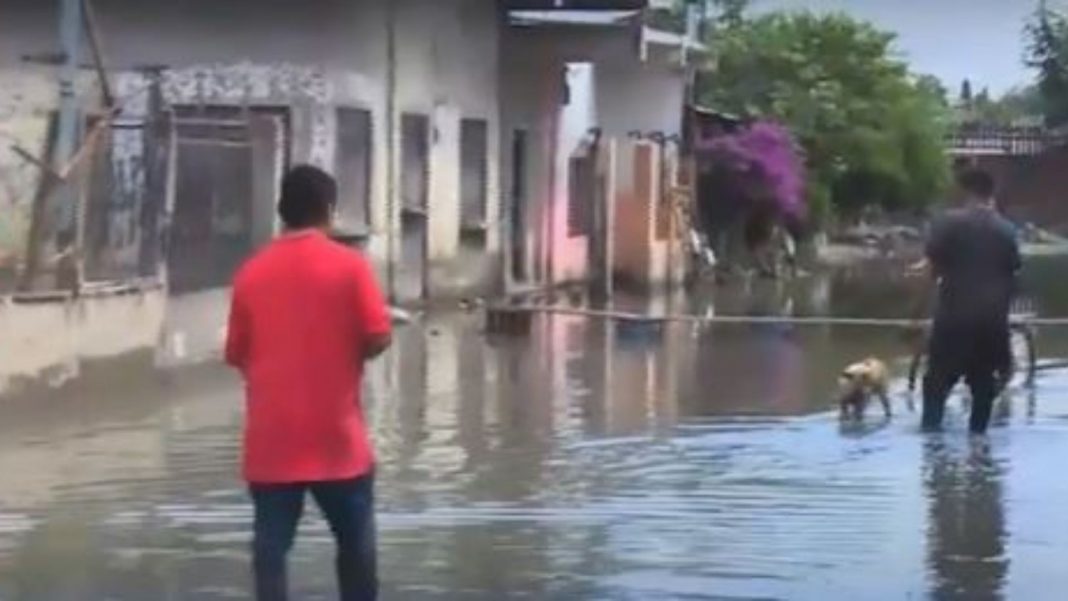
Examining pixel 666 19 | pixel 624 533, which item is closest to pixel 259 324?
pixel 624 533

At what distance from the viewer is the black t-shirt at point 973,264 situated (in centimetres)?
1442

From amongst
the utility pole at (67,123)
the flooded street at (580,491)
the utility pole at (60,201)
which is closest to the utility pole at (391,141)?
the flooded street at (580,491)

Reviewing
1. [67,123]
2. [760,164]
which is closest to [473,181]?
[760,164]

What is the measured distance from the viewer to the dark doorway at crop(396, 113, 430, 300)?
28641mm

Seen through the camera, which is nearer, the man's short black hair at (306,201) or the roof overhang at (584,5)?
the man's short black hair at (306,201)

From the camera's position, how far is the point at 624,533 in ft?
36.8

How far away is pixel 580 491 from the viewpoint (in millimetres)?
12664

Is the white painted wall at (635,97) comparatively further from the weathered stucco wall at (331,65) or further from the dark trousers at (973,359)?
the dark trousers at (973,359)

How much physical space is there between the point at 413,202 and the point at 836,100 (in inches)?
785

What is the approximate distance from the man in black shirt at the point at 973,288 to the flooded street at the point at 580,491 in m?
0.44

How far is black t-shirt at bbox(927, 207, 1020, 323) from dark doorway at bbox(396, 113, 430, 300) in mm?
14373

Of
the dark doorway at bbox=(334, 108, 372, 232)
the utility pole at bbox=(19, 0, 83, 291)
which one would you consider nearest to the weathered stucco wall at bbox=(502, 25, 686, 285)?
the dark doorway at bbox=(334, 108, 372, 232)

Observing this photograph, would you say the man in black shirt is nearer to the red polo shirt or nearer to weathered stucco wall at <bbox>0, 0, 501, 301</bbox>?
the red polo shirt

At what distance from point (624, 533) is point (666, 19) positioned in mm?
30357
